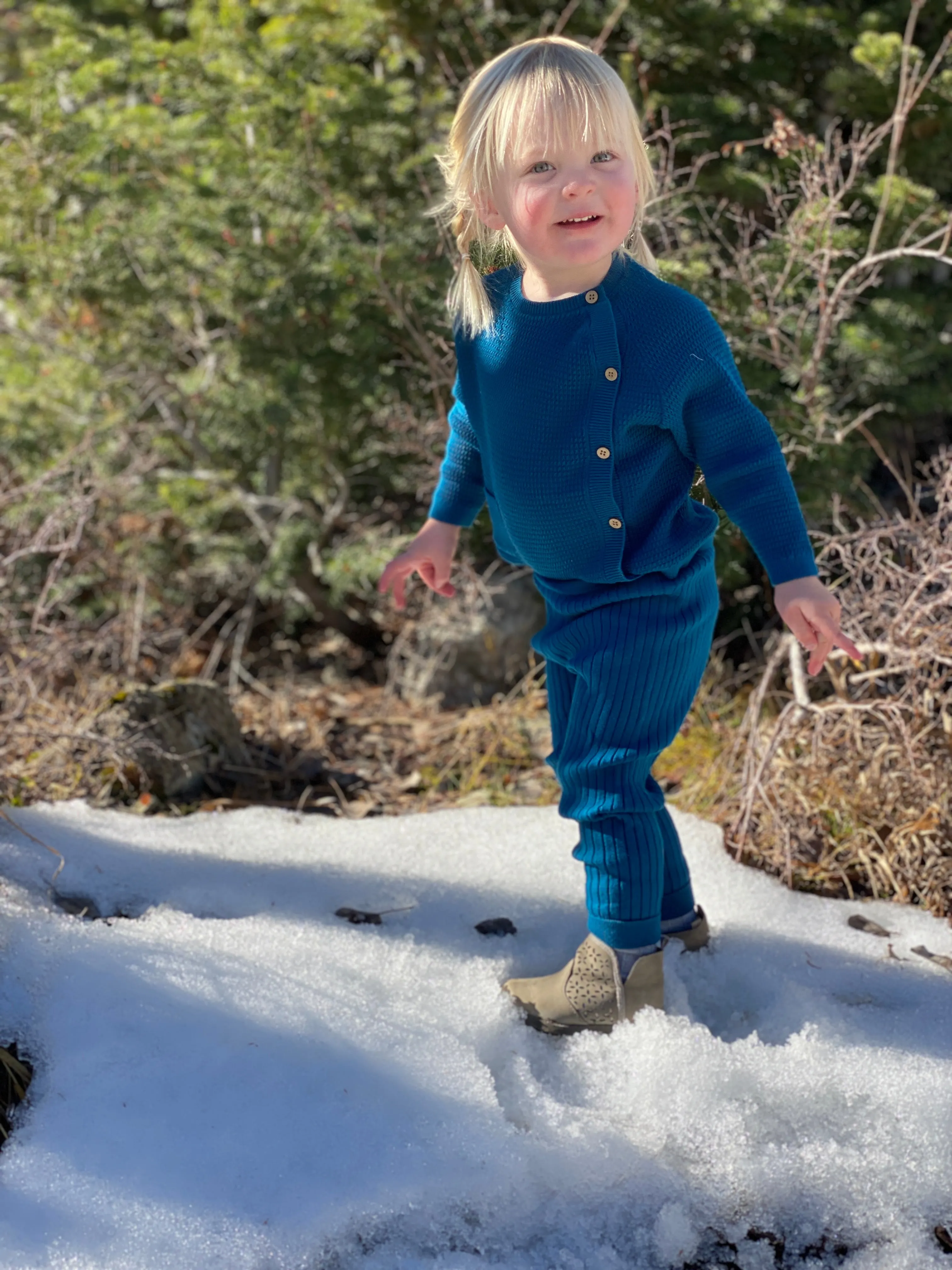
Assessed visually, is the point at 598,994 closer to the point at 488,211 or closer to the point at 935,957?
the point at 935,957

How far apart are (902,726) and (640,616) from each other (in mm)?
847

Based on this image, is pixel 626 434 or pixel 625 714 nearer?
pixel 626 434

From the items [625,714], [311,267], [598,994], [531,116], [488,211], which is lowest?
[598,994]

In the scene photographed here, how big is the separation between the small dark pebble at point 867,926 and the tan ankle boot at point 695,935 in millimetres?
327

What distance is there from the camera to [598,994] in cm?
195

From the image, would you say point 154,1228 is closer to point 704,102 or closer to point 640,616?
point 640,616

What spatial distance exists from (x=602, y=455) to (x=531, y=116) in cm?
50

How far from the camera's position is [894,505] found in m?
3.65

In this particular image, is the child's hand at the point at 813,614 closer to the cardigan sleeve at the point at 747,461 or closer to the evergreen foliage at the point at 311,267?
the cardigan sleeve at the point at 747,461

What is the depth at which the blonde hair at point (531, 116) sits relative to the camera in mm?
1693

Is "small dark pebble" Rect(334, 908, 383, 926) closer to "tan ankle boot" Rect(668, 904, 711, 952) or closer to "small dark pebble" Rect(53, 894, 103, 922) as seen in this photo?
"small dark pebble" Rect(53, 894, 103, 922)

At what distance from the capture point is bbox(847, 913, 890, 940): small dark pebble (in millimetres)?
2297

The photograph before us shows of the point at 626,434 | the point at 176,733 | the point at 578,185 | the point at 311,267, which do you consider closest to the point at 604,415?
the point at 626,434

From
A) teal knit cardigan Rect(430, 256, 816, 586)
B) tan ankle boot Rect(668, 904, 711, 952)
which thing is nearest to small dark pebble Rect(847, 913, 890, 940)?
tan ankle boot Rect(668, 904, 711, 952)
